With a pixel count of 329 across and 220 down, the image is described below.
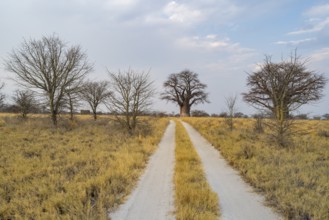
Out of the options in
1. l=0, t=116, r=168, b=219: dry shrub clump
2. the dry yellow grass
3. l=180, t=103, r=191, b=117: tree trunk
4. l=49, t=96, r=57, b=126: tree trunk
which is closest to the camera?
the dry yellow grass

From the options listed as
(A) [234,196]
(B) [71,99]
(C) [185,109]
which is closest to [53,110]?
(B) [71,99]

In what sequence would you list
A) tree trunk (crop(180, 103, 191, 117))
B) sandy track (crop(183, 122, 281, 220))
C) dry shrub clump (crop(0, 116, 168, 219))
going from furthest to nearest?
tree trunk (crop(180, 103, 191, 117))
dry shrub clump (crop(0, 116, 168, 219))
sandy track (crop(183, 122, 281, 220))

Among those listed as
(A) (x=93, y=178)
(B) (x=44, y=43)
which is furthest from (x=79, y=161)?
(B) (x=44, y=43)

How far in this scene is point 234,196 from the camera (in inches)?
245

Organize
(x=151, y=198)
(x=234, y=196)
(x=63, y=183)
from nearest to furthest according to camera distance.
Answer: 1. (x=151, y=198)
2. (x=234, y=196)
3. (x=63, y=183)

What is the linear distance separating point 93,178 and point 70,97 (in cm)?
2075

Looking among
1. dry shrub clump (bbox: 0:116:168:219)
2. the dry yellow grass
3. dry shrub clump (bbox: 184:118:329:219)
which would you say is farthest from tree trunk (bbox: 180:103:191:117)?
the dry yellow grass

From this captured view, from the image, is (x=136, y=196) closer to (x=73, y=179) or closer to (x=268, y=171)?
(x=73, y=179)

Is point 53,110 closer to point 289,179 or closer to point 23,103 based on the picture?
point 23,103

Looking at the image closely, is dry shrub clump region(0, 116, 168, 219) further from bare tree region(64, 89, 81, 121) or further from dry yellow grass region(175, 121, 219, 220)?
bare tree region(64, 89, 81, 121)

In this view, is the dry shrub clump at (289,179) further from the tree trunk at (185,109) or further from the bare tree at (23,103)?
the tree trunk at (185,109)

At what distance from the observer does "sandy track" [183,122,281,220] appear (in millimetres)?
5156

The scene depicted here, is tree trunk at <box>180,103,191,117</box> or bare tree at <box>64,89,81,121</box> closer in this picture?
bare tree at <box>64,89,81,121</box>

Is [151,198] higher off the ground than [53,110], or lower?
lower
